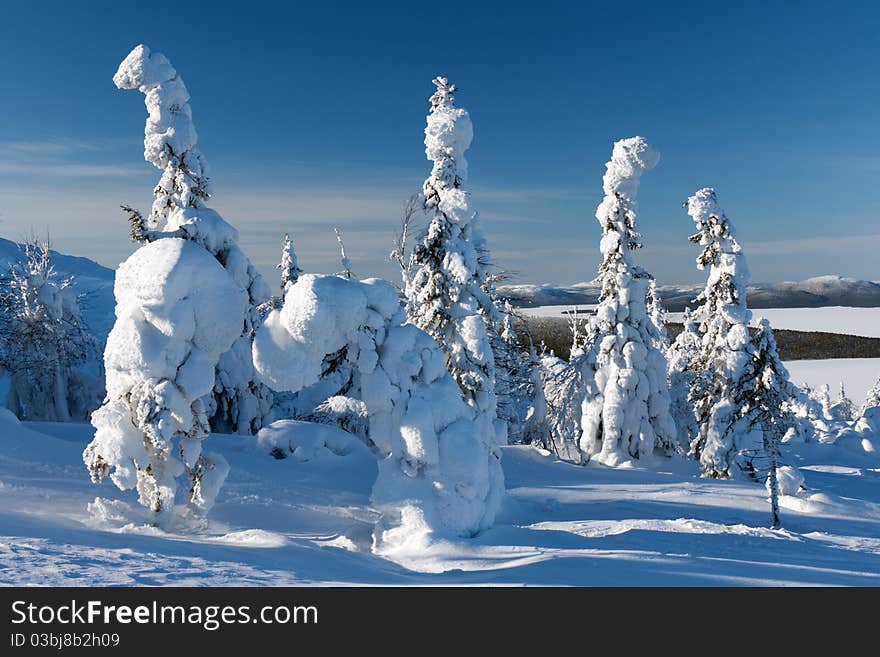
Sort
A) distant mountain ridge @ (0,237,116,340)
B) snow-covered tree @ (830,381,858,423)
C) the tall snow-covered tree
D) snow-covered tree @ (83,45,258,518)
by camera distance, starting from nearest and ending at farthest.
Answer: snow-covered tree @ (83,45,258,518) → the tall snow-covered tree → distant mountain ridge @ (0,237,116,340) → snow-covered tree @ (830,381,858,423)

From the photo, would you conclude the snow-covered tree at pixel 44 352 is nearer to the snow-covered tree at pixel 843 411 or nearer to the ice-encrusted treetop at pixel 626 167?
the ice-encrusted treetop at pixel 626 167

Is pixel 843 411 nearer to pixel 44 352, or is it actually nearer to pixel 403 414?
pixel 403 414

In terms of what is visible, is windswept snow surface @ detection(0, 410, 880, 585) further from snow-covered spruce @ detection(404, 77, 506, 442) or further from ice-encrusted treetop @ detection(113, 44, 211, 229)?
ice-encrusted treetop @ detection(113, 44, 211, 229)

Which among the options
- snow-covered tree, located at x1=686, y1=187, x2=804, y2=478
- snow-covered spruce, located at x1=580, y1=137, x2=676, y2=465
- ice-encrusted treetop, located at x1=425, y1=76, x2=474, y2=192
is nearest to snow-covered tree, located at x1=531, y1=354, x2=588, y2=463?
snow-covered spruce, located at x1=580, y1=137, x2=676, y2=465

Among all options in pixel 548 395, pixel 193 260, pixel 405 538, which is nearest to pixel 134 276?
pixel 193 260

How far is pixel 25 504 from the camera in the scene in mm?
9703

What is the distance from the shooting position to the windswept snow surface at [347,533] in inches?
284

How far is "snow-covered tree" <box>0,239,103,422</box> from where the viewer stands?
914 inches

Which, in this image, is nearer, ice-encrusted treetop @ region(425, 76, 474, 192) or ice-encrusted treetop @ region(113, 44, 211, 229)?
ice-encrusted treetop @ region(113, 44, 211, 229)

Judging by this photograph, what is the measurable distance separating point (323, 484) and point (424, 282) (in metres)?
7.42

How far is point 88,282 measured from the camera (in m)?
79.9

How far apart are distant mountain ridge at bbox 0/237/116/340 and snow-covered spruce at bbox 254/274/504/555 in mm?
21404

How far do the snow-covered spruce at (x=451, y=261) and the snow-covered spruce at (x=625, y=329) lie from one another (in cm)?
722

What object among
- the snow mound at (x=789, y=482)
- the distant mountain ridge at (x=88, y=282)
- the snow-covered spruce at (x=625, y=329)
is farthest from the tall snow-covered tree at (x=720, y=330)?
the distant mountain ridge at (x=88, y=282)
